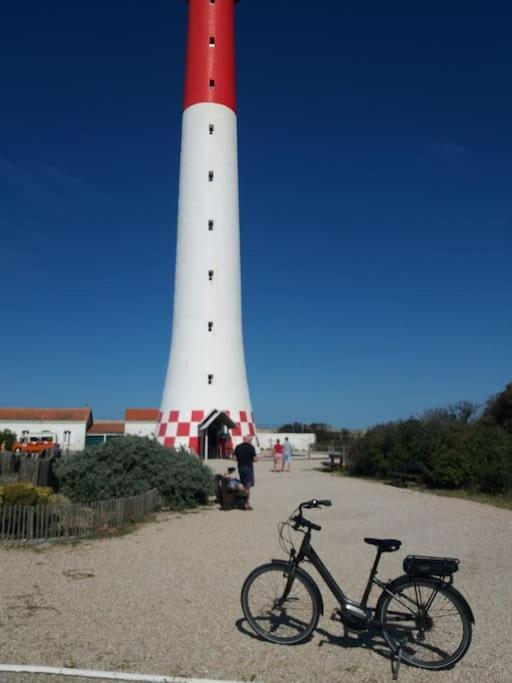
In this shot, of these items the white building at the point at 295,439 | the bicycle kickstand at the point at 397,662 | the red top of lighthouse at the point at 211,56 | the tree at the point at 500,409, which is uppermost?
the red top of lighthouse at the point at 211,56

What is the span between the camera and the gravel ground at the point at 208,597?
493 cm

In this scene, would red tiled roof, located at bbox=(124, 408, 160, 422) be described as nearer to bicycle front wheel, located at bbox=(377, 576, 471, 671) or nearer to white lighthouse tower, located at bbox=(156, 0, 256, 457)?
white lighthouse tower, located at bbox=(156, 0, 256, 457)

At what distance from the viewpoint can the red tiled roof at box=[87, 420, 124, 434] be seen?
50672 mm

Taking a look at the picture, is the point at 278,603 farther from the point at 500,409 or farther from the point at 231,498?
the point at 500,409

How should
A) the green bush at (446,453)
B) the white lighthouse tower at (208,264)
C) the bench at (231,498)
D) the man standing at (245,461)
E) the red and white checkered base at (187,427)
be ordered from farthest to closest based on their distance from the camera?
→ the white lighthouse tower at (208,264)
the red and white checkered base at (187,427)
the green bush at (446,453)
the man standing at (245,461)
the bench at (231,498)

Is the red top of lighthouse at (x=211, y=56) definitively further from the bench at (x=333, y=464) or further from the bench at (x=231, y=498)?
the bench at (x=231, y=498)

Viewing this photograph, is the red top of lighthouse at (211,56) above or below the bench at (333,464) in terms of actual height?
above

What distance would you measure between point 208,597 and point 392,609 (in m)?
2.39

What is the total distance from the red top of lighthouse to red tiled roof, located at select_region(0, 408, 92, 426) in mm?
30164

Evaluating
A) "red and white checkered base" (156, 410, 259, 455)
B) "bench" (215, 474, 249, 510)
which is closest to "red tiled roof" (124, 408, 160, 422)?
"red and white checkered base" (156, 410, 259, 455)

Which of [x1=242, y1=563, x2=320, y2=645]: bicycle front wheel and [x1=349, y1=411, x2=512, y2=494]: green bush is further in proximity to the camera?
[x1=349, y1=411, x2=512, y2=494]: green bush

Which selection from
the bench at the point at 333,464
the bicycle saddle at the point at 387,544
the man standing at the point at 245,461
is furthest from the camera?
the bench at the point at 333,464

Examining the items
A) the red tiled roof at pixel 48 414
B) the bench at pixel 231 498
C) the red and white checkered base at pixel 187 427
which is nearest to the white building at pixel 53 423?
the red tiled roof at pixel 48 414

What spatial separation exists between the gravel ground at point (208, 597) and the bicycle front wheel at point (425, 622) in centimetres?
16
